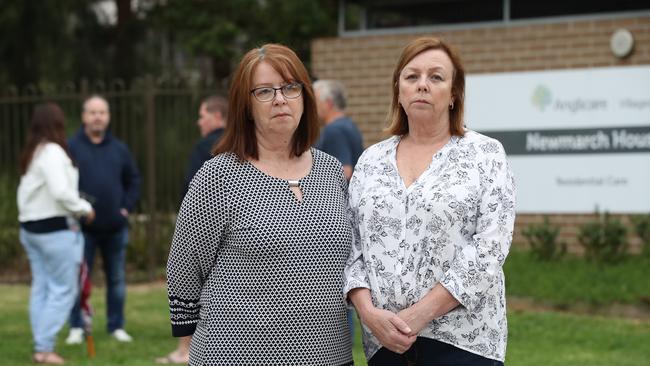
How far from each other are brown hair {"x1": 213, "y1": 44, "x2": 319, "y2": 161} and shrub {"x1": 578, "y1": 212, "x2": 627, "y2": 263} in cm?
770

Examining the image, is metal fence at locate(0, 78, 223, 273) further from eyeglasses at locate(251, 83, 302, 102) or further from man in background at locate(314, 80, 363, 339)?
eyeglasses at locate(251, 83, 302, 102)

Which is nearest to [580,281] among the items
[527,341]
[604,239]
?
[604,239]

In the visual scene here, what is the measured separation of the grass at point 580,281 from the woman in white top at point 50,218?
4.51 meters

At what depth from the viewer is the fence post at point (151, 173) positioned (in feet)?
43.7

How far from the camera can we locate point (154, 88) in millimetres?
13500

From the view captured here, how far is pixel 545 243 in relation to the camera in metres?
11.6

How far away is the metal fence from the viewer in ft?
44.0

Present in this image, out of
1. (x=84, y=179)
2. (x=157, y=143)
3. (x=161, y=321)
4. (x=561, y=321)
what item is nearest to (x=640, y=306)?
(x=561, y=321)

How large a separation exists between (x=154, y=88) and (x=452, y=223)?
33.4 ft

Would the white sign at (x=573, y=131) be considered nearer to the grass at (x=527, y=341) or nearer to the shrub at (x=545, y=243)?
the shrub at (x=545, y=243)

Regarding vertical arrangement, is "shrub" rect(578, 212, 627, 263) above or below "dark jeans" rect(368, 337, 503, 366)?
below

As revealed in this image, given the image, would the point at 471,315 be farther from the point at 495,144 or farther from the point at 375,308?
the point at 495,144

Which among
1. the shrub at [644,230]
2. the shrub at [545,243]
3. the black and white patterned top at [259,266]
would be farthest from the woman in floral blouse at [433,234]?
the shrub at [545,243]

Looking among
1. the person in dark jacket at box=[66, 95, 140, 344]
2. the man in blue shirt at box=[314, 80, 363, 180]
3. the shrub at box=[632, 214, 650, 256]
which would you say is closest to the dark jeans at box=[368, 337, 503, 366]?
the man in blue shirt at box=[314, 80, 363, 180]
